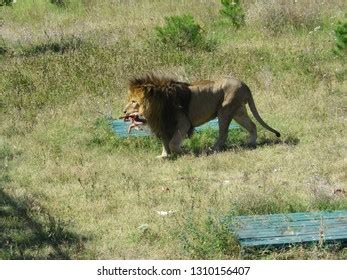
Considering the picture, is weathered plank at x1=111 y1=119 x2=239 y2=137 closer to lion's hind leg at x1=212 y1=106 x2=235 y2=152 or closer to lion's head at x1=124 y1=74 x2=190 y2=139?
lion's head at x1=124 y1=74 x2=190 y2=139

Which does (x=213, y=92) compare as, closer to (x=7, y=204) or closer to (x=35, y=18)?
(x=7, y=204)

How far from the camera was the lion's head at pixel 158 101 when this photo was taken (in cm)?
1014

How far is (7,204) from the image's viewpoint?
831 cm

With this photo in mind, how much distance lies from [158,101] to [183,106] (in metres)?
0.37

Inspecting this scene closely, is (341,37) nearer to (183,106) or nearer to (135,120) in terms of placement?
(183,106)

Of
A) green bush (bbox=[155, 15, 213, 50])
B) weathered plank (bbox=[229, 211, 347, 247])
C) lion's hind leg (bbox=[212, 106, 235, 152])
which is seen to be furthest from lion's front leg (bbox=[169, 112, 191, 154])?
green bush (bbox=[155, 15, 213, 50])

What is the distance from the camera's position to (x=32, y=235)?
7.35 meters

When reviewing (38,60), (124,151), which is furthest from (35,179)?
(38,60)

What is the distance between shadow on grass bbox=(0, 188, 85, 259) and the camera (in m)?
6.92

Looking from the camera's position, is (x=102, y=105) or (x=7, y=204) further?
(x=102, y=105)

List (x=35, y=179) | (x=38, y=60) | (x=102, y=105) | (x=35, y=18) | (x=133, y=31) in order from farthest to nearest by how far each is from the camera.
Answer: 1. (x=35, y=18)
2. (x=133, y=31)
3. (x=38, y=60)
4. (x=102, y=105)
5. (x=35, y=179)

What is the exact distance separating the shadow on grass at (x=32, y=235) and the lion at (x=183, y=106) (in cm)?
242

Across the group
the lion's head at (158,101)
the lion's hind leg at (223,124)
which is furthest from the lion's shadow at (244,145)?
the lion's head at (158,101)

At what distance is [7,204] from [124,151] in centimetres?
234
